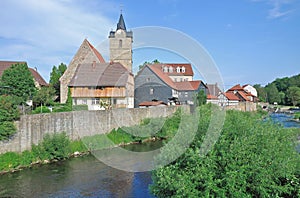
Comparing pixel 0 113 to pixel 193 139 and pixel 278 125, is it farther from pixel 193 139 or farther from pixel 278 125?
pixel 278 125

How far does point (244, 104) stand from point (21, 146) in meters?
39.6

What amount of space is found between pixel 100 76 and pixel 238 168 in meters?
24.8

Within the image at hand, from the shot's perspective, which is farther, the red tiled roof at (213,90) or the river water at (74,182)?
the red tiled roof at (213,90)

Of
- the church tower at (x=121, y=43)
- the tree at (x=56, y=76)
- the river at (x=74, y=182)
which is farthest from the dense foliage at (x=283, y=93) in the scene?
the river at (x=74, y=182)

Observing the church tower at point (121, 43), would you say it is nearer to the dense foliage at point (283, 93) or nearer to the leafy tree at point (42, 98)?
the leafy tree at point (42, 98)

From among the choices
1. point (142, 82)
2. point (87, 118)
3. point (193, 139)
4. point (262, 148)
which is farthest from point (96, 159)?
point (142, 82)

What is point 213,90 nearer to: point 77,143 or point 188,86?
point 188,86

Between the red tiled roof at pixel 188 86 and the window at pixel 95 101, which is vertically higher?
the red tiled roof at pixel 188 86

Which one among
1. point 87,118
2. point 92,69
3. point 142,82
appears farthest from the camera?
point 142,82

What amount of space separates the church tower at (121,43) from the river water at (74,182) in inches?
1036

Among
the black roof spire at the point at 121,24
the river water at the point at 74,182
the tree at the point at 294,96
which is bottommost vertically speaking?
the river water at the point at 74,182

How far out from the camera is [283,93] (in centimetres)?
9869

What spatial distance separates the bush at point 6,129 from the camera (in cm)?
1652

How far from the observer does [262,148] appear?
8.45 meters
